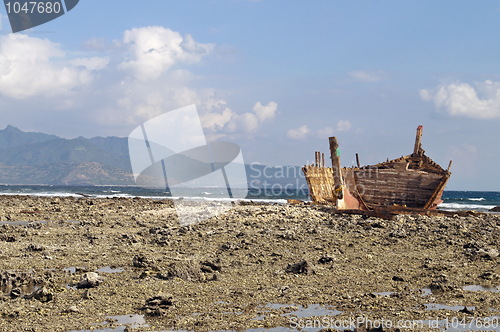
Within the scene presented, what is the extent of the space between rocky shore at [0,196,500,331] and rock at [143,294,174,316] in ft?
0.06

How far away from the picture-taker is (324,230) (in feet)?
51.7

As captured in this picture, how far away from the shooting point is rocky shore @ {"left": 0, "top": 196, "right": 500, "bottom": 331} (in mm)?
6555

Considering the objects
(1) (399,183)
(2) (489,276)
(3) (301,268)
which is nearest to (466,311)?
(2) (489,276)

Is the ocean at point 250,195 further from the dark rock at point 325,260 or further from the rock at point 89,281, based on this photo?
the rock at point 89,281

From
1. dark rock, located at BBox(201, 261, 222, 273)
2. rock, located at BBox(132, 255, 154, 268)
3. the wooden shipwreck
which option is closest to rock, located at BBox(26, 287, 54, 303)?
rock, located at BBox(132, 255, 154, 268)

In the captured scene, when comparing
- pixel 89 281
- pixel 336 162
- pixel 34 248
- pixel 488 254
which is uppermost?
pixel 336 162

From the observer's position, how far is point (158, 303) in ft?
22.7

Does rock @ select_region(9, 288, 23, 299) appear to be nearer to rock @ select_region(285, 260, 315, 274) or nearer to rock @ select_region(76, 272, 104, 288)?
rock @ select_region(76, 272, 104, 288)

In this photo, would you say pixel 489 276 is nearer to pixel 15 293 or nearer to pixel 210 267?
pixel 210 267

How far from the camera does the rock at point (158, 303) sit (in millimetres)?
6758

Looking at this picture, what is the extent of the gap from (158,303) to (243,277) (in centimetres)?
240

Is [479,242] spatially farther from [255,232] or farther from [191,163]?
[191,163]

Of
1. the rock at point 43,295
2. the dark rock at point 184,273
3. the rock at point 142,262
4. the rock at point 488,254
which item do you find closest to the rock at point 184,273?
the dark rock at point 184,273

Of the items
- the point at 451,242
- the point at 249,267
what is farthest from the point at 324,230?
the point at 249,267
